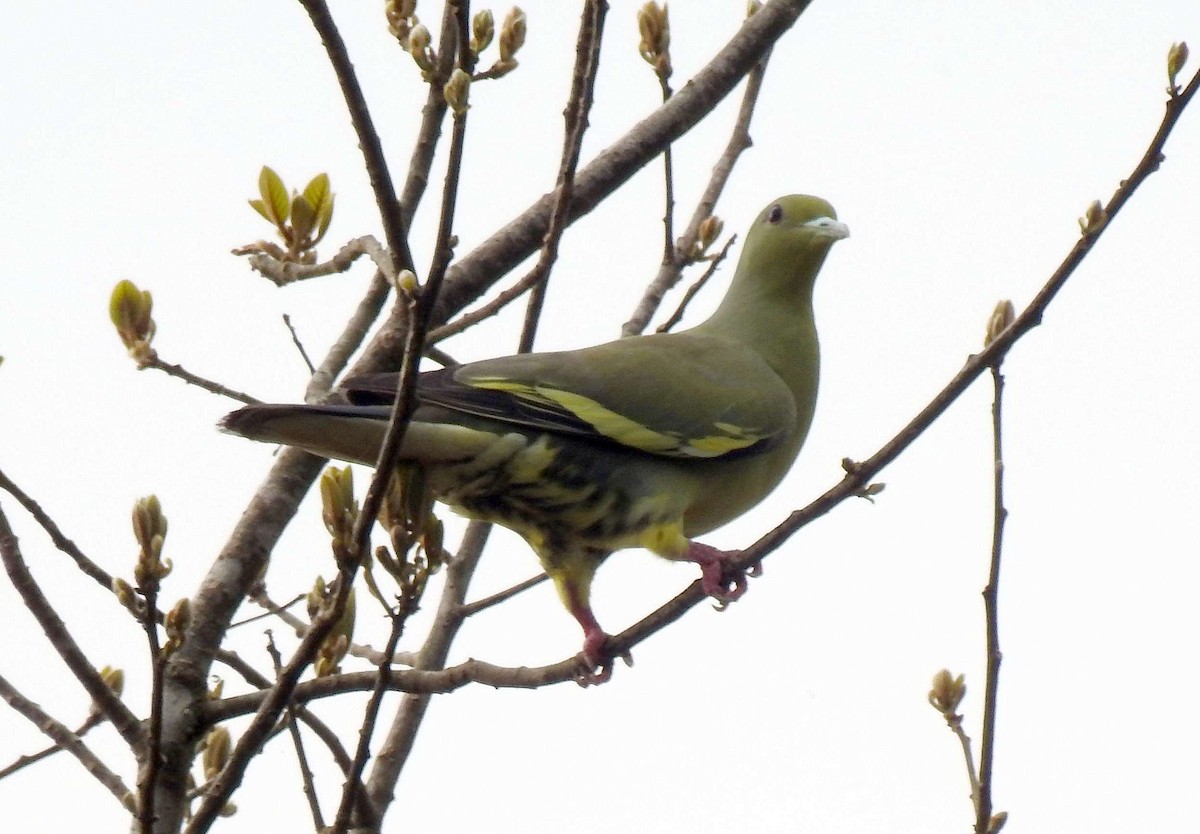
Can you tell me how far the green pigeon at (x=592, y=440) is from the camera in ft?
11.2

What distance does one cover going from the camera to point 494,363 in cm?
386

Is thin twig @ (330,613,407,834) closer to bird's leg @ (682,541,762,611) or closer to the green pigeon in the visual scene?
the green pigeon

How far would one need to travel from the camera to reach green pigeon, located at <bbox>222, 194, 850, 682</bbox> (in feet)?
11.2

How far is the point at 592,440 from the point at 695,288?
30.3 inches

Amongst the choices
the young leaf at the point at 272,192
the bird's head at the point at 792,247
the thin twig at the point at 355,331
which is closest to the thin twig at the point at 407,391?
the young leaf at the point at 272,192

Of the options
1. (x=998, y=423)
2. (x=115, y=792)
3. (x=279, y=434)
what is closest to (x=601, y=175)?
(x=279, y=434)

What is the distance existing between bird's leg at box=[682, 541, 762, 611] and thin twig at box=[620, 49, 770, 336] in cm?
96

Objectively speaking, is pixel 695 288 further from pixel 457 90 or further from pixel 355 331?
pixel 457 90

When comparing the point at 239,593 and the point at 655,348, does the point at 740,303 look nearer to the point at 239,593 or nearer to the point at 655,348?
the point at 655,348

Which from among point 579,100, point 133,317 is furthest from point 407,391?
point 133,317

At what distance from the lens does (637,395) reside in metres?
4.08

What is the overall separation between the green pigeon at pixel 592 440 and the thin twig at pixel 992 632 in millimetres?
829

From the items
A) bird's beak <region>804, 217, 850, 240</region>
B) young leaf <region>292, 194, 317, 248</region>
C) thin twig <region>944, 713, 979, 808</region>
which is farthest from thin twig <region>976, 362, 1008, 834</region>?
bird's beak <region>804, 217, 850, 240</region>

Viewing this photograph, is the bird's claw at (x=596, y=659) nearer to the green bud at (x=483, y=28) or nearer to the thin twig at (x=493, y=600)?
the thin twig at (x=493, y=600)
